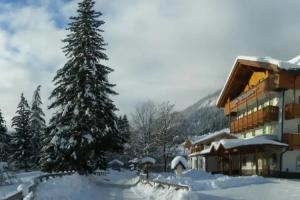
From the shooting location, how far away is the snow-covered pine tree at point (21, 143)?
75.1 m

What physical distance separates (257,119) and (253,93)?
9.67ft

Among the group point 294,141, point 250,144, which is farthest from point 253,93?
point 250,144

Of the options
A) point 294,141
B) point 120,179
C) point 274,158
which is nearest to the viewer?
point 294,141

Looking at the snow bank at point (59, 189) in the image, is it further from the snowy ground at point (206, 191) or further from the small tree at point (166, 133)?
the small tree at point (166, 133)

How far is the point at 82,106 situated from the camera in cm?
3988

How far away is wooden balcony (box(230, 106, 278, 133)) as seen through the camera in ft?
140

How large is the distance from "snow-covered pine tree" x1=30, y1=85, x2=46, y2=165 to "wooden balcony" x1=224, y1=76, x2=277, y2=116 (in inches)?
1260

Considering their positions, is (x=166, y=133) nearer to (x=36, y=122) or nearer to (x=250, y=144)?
(x=36, y=122)

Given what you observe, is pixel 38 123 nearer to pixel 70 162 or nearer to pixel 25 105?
pixel 25 105

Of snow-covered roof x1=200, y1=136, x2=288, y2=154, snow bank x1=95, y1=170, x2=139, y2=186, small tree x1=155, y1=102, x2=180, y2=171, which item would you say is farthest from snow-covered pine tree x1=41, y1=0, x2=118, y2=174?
small tree x1=155, y1=102, x2=180, y2=171

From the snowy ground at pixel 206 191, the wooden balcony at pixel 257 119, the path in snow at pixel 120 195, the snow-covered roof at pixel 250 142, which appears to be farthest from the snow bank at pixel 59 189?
the wooden balcony at pixel 257 119

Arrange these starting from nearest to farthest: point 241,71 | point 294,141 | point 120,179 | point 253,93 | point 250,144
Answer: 1. point 250,144
2. point 294,141
3. point 253,93
4. point 241,71
5. point 120,179

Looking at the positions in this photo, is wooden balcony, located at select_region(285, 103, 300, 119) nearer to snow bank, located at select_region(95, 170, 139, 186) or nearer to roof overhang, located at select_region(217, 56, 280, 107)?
roof overhang, located at select_region(217, 56, 280, 107)

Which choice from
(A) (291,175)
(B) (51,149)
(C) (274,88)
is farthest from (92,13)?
(A) (291,175)
